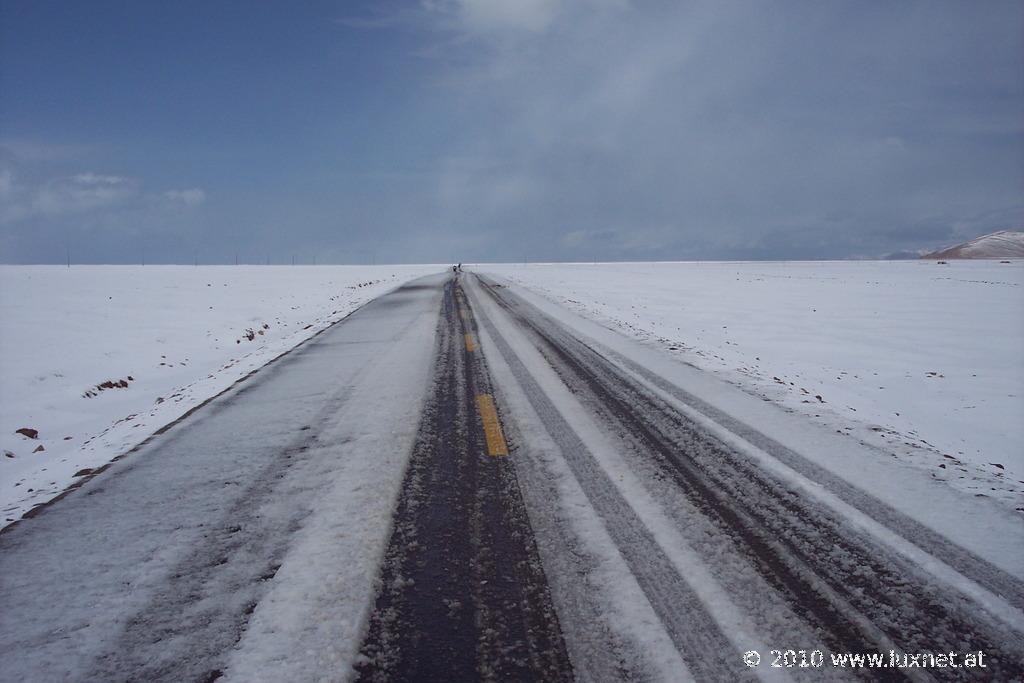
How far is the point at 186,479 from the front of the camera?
4.21 meters

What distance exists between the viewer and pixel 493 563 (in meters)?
2.95

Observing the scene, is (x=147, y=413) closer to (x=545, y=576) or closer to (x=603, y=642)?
(x=545, y=576)

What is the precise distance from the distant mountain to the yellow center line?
141 m

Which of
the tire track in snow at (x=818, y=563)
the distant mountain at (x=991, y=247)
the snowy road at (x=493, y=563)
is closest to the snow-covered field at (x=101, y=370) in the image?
the snowy road at (x=493, y=563)

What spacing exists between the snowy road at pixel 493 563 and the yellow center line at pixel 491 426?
6 centimetres

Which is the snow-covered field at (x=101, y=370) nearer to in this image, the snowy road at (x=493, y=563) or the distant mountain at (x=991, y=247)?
the snowy road at (x=493, y=563)

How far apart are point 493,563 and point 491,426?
2384 millimetres

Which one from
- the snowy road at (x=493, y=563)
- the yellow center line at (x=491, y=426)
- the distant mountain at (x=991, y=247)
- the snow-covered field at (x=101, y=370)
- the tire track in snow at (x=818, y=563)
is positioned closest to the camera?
the snowy road at (x=493, y=563)

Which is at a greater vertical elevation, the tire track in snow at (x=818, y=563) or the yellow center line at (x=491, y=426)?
the yellow center line at (x=491, y=426)

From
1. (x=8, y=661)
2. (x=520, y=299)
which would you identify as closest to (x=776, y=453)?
(x=8, y=661)

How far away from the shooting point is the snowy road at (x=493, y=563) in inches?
90.7

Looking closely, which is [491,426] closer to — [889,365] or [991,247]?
[889,365]

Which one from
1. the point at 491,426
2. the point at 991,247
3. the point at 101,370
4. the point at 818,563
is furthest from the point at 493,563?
the point at 991,247

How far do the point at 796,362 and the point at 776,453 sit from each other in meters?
5.35
